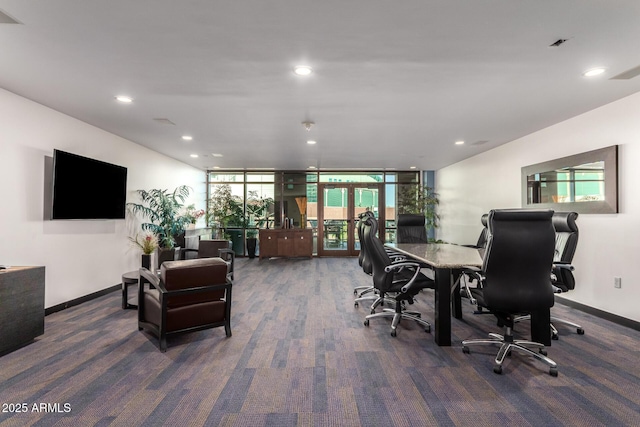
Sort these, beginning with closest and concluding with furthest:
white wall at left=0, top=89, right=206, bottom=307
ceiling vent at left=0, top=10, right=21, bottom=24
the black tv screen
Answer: ceiling vent at left=0, top=10, right=21, bottom=24, white wall at left=0, top=89, right=206, bottom=307, the black tv screen

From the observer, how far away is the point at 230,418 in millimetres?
1854

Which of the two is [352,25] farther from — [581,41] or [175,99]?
[175,99]

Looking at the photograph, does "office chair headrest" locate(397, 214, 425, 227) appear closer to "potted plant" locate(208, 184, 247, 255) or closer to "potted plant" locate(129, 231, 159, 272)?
"potted plant" locate(129, 231, 159, 272)

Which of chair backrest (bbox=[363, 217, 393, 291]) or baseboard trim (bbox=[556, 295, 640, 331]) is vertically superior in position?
chair backrest (bbox=[363, 217, 393, 291])

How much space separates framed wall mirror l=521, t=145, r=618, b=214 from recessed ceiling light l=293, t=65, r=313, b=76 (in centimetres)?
364

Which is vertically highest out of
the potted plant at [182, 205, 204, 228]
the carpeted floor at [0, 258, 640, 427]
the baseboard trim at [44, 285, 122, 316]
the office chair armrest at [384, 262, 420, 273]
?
the potted plant at [182, 205, 204, 228]

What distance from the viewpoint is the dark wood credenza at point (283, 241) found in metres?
8.35

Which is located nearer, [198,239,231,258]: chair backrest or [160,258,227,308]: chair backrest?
[160,258,227,308]: chair backrest

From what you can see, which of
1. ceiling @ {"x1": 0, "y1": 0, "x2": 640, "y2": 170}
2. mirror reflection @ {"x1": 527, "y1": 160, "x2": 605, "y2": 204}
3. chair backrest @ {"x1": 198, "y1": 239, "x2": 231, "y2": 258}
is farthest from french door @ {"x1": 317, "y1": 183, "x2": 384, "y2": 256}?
mirror reflection @ {"x1": 527, "y1": 160, "x2": 605, "y2": 204}

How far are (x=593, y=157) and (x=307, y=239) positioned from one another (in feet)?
19.9

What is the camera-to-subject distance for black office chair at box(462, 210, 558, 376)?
2322mm

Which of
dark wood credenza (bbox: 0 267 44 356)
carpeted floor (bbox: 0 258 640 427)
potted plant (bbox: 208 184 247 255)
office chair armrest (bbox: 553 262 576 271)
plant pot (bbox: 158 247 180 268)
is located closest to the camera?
carpeted floor (bbox: 0 258 640 427)

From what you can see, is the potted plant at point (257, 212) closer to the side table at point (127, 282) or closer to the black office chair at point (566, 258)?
the side table at point (127, 282)

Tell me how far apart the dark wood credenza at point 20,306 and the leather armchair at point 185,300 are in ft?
2.88
